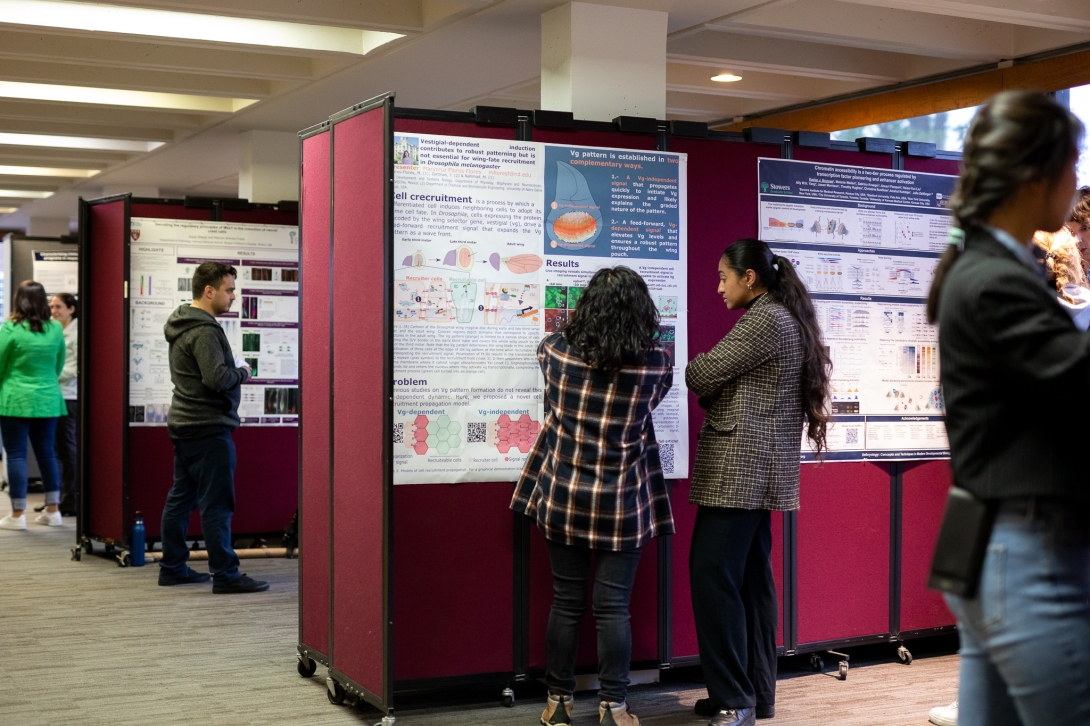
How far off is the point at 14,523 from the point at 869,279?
7249 mm

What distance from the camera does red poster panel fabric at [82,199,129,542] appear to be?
754cm

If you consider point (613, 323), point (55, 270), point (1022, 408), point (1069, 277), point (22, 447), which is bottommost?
point (22, 447)

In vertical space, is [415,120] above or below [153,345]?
above

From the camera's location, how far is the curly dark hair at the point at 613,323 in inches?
147

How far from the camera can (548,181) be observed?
4422 millimetres

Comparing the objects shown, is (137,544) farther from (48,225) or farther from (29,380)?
(48,225)

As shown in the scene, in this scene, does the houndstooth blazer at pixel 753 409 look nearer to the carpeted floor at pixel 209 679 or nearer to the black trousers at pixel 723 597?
the black trousers at pixel 723 597

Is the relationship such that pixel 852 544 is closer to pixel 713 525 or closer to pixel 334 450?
pixel 713 525

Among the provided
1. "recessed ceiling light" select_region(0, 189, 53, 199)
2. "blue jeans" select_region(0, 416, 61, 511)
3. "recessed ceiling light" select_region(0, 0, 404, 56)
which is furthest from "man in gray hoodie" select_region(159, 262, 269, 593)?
"recessed ceiling light" select_region(0, 189, 53, 199)

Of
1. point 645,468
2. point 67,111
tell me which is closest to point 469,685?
point 645,468

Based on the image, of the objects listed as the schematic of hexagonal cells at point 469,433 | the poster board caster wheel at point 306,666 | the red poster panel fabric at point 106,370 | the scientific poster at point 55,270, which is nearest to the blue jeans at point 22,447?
the red poster panel fabric at point 106,370

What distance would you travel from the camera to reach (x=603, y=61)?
517cm

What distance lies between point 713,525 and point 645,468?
0.34m

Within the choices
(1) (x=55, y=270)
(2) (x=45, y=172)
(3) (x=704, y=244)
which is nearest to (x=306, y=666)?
(3) (x=704, y=244)
